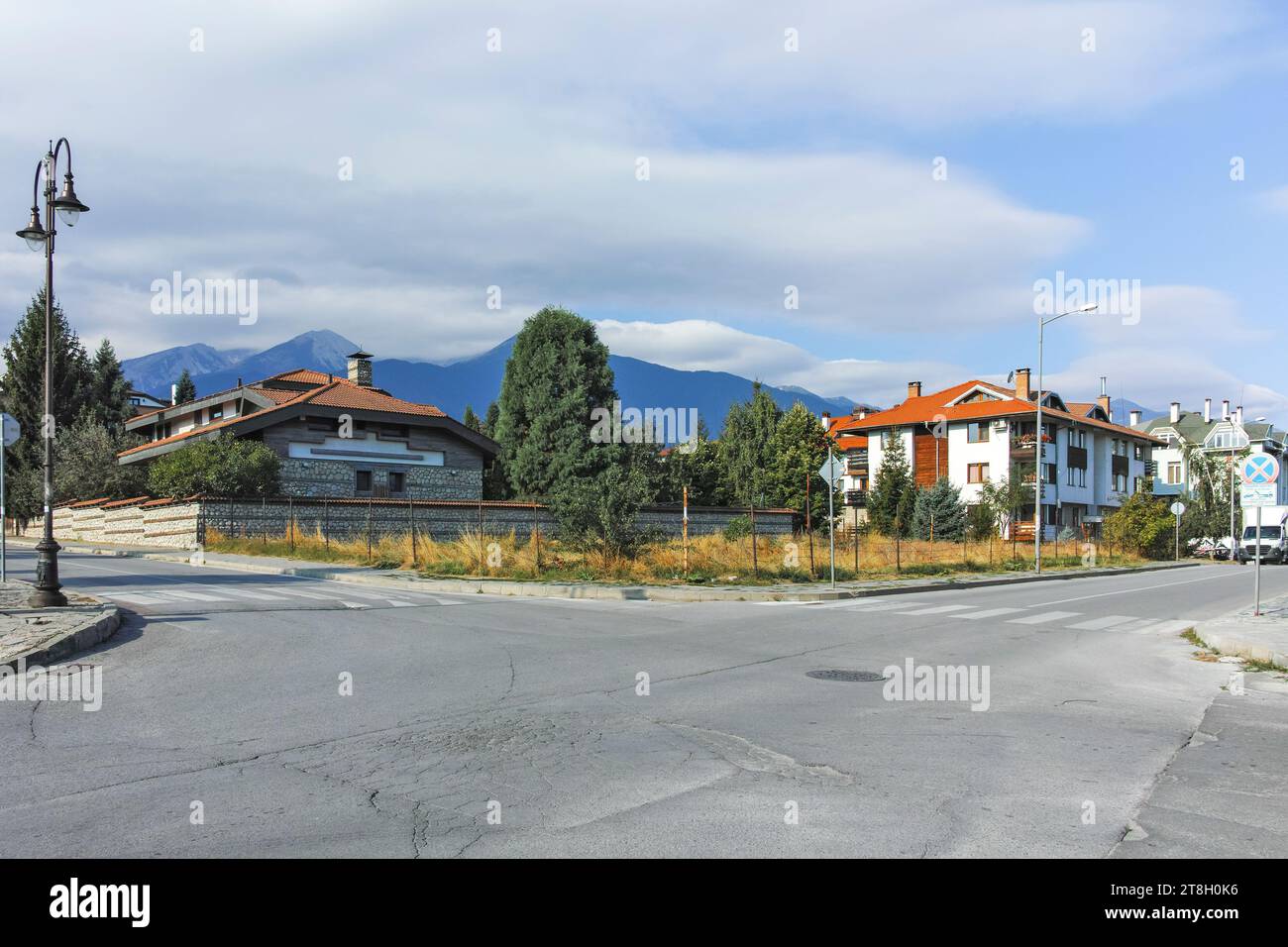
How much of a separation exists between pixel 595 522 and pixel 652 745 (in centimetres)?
1620

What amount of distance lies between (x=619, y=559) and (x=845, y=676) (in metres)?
13.1

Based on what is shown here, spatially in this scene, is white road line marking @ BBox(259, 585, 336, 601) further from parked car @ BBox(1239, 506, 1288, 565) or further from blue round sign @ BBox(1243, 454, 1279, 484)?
parked car @ BBox(1239, 506, 1288, 565)

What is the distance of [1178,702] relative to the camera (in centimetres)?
918

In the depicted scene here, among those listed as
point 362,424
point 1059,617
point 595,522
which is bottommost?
point 1059,617

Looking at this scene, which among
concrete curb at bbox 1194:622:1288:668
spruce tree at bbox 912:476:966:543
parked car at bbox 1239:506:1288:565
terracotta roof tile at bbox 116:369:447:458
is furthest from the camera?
spruce tree at bbox 912:476:966:543

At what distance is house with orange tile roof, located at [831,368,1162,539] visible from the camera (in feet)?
206

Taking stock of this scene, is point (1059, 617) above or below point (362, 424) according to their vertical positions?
below

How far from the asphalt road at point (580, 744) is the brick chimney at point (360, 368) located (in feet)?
140

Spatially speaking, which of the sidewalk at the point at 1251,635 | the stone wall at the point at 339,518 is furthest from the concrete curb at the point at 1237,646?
the stone wall at the point at 339,518

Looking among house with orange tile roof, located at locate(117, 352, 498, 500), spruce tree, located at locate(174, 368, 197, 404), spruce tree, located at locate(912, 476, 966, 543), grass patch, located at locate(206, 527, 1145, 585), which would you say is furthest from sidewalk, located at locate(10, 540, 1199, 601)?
spruce tree, located at locate(174, 368, 197, 404)

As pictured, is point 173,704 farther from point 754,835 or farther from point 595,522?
point 595,522

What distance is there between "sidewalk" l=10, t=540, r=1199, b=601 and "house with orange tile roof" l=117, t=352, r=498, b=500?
11233 mm

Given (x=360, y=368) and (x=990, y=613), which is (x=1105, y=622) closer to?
(x=990, y=613)
